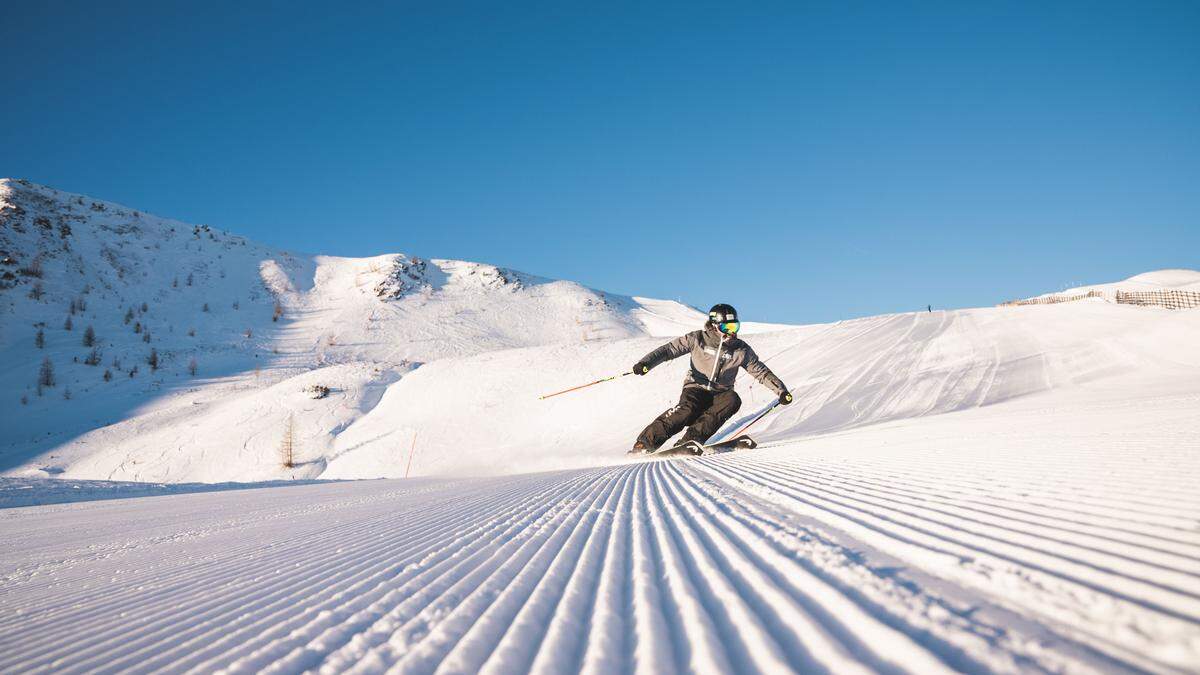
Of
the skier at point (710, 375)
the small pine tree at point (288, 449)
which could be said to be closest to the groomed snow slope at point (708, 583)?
the skier at point (710, 375)

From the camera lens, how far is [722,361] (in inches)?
345

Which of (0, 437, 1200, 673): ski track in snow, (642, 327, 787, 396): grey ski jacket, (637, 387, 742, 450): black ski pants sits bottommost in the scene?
(0, 437, 1200, 673): ski track in snow

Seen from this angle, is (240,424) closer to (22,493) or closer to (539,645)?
(22,493)

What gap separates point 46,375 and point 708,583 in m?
32.1

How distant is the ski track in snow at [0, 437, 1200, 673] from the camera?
1.15 meters

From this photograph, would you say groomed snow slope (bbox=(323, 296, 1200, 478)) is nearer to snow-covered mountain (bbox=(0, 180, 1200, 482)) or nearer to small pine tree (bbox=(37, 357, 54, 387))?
snow-covered mountain (bbox=(0, 180, 1200, 482))

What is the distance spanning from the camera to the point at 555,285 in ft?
159

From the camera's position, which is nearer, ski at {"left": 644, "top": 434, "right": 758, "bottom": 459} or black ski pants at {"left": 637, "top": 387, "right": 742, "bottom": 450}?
ski at {"left": 644, "top": 434, "right": 758, "bottom": 459}

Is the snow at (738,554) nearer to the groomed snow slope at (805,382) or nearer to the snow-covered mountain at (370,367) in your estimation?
the groomed snow slope at (805,382)

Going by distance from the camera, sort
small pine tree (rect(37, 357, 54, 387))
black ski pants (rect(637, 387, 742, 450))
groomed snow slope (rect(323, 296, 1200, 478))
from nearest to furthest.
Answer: black ski pants (rect(637, 387, 742, 450))
groomed snow slope (rect(323, 296, 1200, 478))
small pine tree (rect(37, 357, 54, 387))

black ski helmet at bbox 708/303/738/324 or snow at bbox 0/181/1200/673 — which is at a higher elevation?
black ski helmet at bbox 708/303/738/324

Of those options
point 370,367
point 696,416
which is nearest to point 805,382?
A: point 696,416

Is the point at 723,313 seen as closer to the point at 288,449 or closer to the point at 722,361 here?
the point at 722,361

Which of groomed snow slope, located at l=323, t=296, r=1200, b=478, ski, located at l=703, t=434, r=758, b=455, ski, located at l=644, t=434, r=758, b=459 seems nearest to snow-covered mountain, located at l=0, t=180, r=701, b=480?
groomed snow slope, located at l=323, t=296, r=1200, b=478
